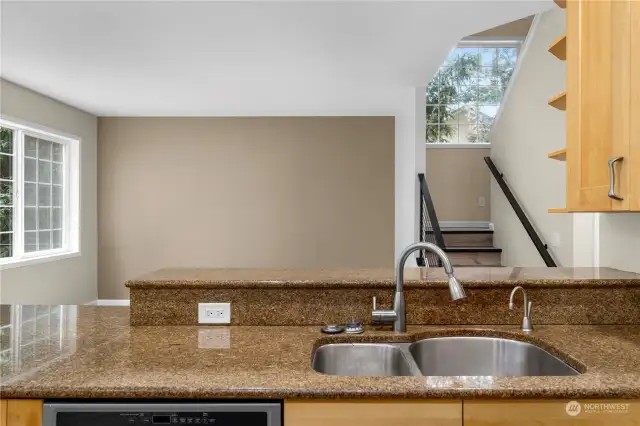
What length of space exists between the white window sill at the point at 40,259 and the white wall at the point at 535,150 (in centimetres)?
515

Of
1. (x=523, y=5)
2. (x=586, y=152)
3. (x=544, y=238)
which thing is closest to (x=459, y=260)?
(x=544, y=238)

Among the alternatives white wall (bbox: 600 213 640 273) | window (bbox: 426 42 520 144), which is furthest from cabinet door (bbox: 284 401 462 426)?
window (bbox: 426 42 520 144)

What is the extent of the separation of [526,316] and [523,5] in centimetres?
224

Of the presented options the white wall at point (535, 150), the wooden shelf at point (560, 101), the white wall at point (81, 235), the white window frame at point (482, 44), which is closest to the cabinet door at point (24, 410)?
the wooden shelf at point (560, 101)

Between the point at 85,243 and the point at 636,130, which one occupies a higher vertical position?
the point at 636,130

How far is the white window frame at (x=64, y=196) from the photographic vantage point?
5.10 meters

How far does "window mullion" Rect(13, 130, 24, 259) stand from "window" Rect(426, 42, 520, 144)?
16.5 feet

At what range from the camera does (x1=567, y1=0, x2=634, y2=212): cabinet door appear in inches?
54.8

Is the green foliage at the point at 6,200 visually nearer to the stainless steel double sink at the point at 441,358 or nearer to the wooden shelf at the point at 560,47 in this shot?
the stainless steel double sink at the point at 441,358

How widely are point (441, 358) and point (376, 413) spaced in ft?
1.85

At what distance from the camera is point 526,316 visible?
1.68 m

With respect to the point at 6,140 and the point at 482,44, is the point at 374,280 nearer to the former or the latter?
the point at 6,140

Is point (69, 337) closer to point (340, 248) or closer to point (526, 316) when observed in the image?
point (526, 316)

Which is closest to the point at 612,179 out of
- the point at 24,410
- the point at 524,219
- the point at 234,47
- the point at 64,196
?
the point at 24,410
